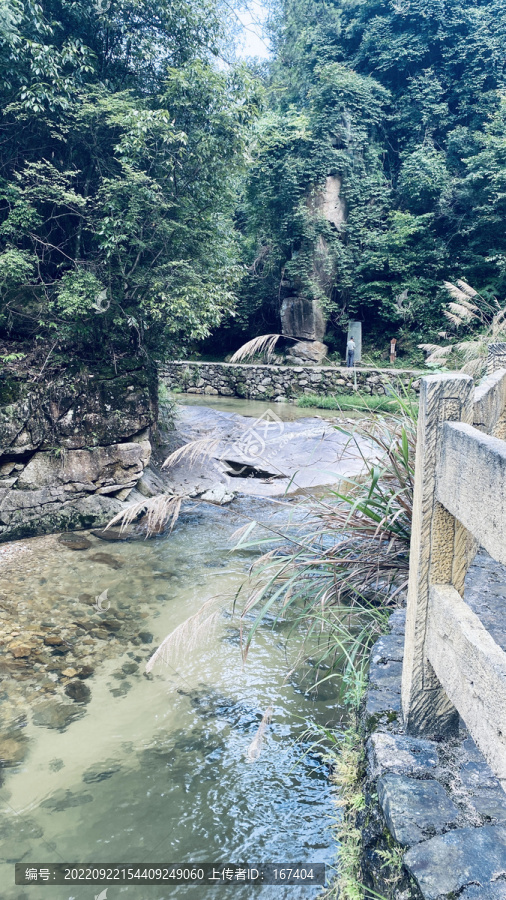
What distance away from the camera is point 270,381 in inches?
611

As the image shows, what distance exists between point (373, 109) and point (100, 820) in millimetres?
19350

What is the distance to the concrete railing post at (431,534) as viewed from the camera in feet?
4.67

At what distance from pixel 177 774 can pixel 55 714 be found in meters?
0.86

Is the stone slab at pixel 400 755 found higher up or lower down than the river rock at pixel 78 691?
higher up

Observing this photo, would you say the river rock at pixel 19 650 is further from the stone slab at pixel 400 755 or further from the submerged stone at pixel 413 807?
the submerged stone at pixel 413 807

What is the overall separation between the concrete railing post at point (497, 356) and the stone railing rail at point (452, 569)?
2.71 m

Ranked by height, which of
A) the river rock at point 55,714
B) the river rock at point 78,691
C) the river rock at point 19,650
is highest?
the river rock at point 19,650

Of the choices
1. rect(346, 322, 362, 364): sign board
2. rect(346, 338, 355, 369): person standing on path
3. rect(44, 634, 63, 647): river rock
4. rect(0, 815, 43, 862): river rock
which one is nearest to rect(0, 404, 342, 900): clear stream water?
rect(0, 815, 43, 862): river rock

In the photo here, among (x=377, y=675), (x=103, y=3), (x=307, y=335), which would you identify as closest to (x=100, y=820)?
(x=377, y=675)

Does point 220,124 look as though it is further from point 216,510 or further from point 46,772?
point 46,772

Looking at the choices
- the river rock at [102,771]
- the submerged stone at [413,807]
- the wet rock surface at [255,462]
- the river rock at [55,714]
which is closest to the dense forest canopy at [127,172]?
the wet rock surface at [255,462]

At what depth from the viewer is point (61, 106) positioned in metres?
6.25

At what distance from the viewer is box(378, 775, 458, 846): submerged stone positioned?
135cm

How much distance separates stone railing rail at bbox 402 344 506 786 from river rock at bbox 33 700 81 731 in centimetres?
209
